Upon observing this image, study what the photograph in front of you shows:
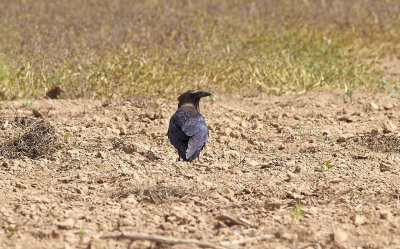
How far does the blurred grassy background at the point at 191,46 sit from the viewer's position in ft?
27.8

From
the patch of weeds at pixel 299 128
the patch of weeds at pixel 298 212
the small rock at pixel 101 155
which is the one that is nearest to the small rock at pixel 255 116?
the patch of weeds at pixel 299 128

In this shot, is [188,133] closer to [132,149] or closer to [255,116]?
[132,149]

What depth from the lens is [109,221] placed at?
4273 millimetres

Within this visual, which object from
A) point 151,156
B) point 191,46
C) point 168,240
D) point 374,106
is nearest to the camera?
point 168,240

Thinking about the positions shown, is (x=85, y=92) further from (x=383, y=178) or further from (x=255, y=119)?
(x=383, y=178)

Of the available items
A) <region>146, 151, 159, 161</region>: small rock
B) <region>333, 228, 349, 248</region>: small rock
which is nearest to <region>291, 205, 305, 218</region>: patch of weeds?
<region>333, 228, 349, 248</region>: small rock

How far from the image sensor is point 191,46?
32.7 feet

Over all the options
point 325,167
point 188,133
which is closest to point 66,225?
point 188,133

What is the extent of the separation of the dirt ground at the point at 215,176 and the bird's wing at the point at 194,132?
0.60 feet

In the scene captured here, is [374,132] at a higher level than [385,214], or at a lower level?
lower


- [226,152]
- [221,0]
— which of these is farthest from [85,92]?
[221,0]

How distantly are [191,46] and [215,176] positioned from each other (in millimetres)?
4909

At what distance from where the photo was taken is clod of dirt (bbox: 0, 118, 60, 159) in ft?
19.2

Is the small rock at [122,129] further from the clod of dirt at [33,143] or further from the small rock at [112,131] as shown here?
the clod of dirt at [33,143]
